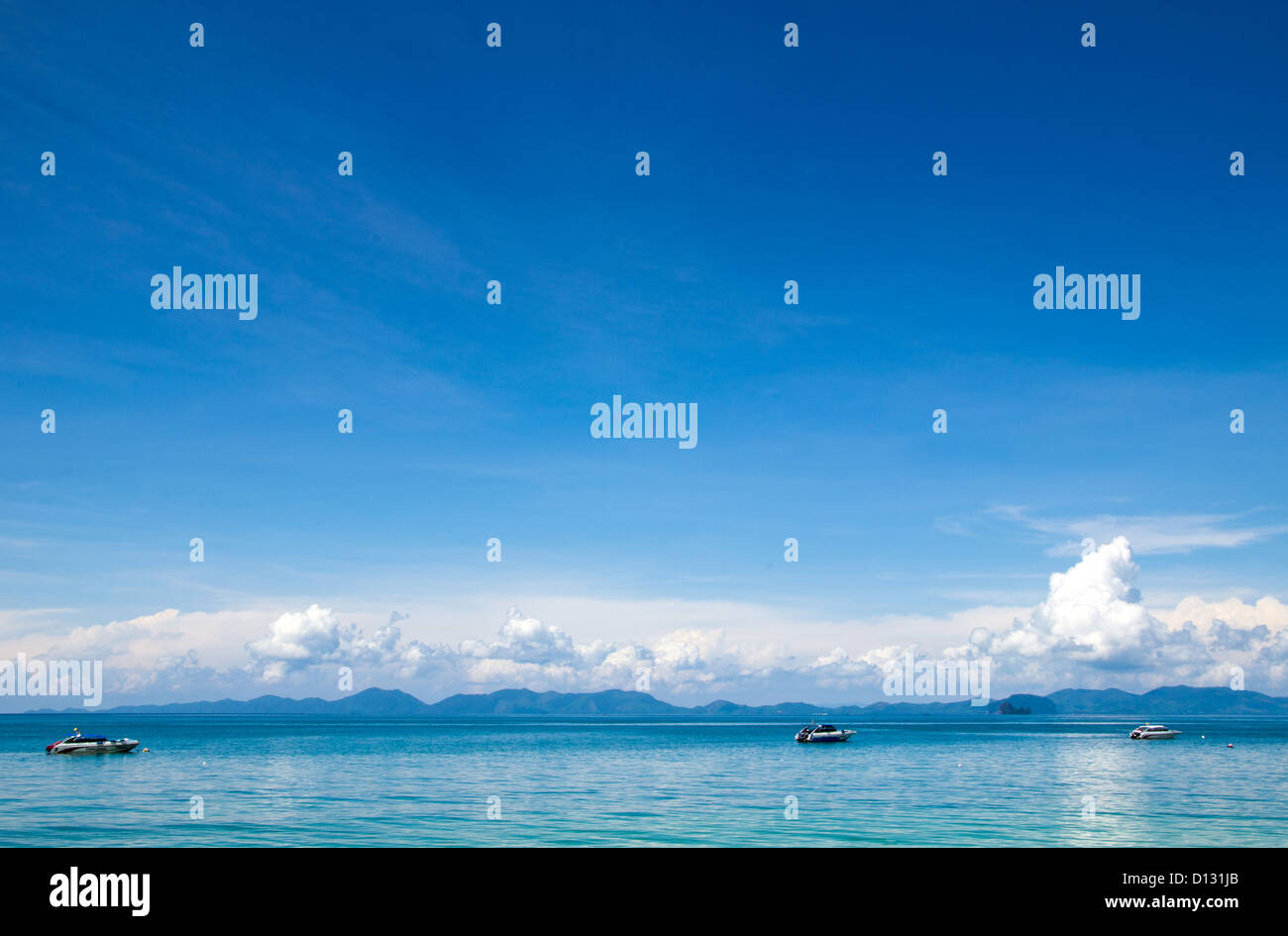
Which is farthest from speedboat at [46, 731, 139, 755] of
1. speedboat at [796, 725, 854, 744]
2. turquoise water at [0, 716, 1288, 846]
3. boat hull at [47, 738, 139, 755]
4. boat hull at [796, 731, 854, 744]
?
boat hull at [796, 731, 854, 744]

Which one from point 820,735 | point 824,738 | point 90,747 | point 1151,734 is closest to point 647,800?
point 90,747

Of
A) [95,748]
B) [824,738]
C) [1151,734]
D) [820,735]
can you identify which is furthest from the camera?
[1151,734]

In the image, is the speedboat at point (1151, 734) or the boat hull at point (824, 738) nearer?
the boat hull at point (824, 738)

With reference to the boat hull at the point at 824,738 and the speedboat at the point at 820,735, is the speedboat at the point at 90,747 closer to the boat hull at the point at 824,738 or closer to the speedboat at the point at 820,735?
the speedboat at the point at 820,735

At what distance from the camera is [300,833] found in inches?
1625

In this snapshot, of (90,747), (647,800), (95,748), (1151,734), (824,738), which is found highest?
(647,800)

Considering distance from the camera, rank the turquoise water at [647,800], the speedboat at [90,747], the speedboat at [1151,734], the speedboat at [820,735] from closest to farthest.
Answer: the turquoise water at [647,800]
the speedboat at [90,747]
the speedboat at [820,735]
the speedboat at [1151,734]

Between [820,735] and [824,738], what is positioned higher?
[820,735]

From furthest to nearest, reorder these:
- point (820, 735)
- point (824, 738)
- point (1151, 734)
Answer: point (1151, 734) < point (824, 738) < point (820, 735)

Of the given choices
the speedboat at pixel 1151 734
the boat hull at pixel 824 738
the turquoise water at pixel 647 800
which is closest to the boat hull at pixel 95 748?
the turquoise water at pixel 647 800

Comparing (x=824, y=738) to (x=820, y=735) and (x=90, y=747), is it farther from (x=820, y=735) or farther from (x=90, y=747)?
(x=90, y=747)
